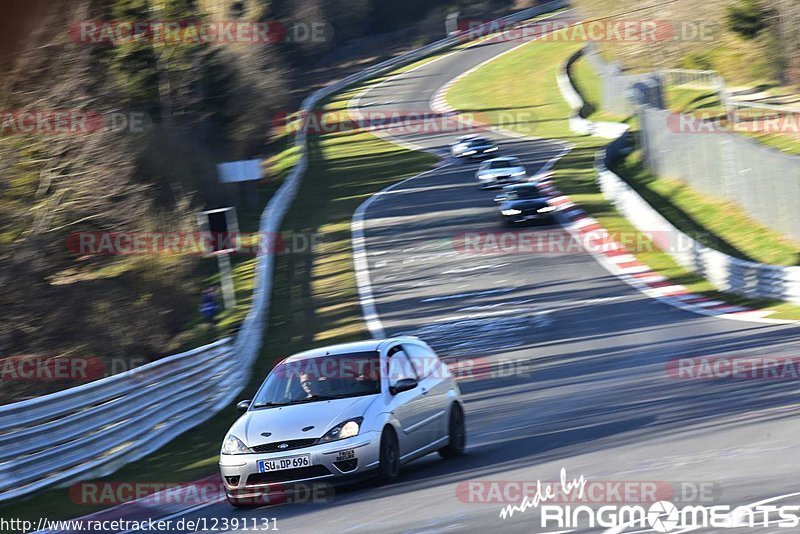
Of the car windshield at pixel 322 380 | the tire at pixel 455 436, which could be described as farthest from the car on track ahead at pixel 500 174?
the car windshield at pixel 322 380

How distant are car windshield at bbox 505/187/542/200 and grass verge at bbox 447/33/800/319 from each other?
170 centimetres

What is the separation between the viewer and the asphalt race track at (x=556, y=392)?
9031 mm

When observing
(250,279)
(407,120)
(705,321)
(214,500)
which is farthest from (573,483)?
(407,120)

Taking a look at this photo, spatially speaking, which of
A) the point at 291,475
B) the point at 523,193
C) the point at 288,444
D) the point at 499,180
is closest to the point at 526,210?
the point at 523,193

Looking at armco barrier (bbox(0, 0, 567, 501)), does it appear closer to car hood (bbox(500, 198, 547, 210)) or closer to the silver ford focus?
the silver ford focus

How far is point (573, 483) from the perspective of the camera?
30.3ft

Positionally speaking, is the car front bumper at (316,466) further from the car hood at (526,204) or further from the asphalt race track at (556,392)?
the car hood at (526,204)

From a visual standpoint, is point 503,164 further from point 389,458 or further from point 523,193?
point 389,458

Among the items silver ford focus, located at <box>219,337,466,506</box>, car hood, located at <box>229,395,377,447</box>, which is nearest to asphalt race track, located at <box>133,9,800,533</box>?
silver ford focus, located at <box>219,337,466,506</box>

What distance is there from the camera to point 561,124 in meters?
63.5

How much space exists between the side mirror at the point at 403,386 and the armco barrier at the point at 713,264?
1264cm

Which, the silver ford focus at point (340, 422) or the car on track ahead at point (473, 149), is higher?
the silver ford focus at point (340, 422)

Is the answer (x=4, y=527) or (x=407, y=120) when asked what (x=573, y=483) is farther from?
(x=407, y=120)

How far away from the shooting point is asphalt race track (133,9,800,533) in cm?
903
